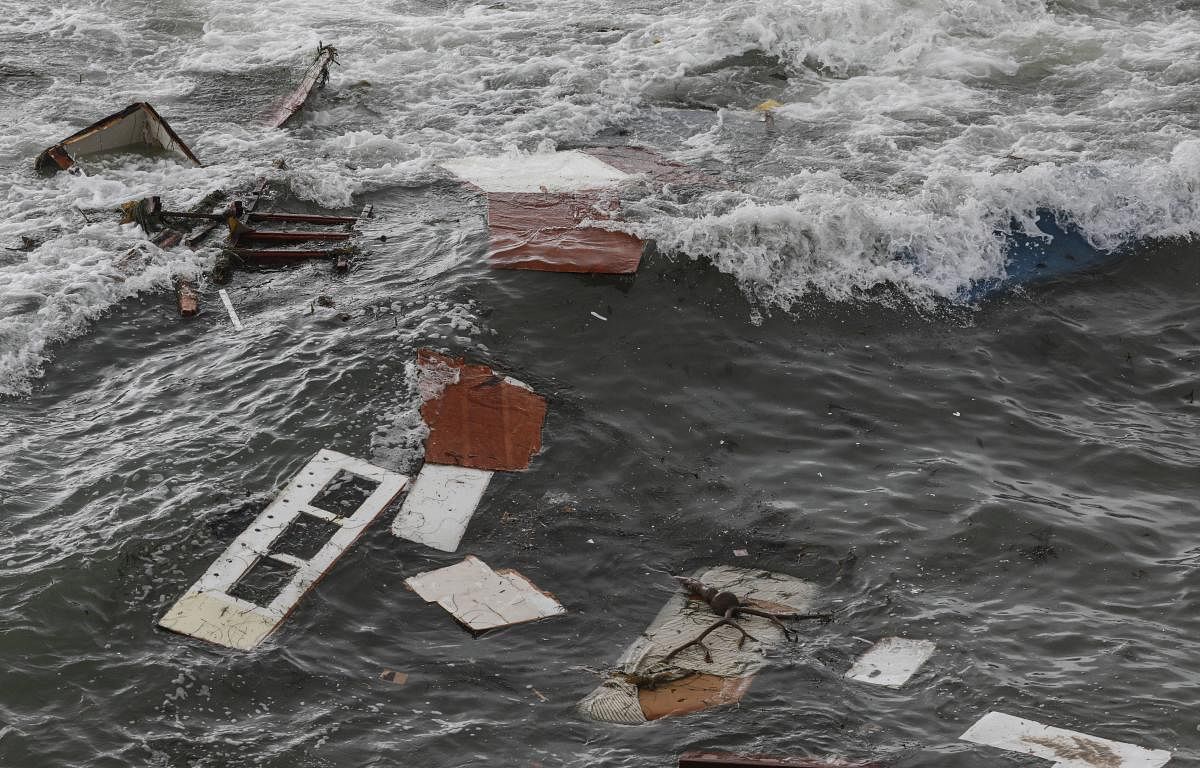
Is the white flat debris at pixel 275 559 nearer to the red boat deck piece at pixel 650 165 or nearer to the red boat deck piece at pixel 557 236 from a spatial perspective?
the red boat deck piece at pixel 557 236

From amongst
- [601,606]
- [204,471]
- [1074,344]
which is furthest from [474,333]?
[1074,344]

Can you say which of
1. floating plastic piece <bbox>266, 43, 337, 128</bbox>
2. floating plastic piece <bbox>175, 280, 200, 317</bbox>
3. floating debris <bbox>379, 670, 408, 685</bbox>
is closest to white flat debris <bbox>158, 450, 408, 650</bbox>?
floating debris <bbox>379, 670, 408, 685</bbox>

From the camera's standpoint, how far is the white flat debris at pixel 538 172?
985cm

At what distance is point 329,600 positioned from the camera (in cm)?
595

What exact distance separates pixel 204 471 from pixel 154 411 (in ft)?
2.92

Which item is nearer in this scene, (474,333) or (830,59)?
(474,333)

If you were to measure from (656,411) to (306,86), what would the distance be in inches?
280

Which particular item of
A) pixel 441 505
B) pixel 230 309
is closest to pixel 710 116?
pixel 230 309

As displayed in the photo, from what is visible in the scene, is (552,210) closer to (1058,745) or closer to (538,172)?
(538,172)

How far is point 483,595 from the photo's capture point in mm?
5988

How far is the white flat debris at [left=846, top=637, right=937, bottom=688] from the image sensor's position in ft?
17.9

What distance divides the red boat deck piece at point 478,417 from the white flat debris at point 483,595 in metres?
0.91

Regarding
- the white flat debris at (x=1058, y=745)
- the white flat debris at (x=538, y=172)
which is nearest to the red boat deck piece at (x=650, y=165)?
the white flat debris at (x=538, y=172)

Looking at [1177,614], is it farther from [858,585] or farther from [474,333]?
[474,333]
